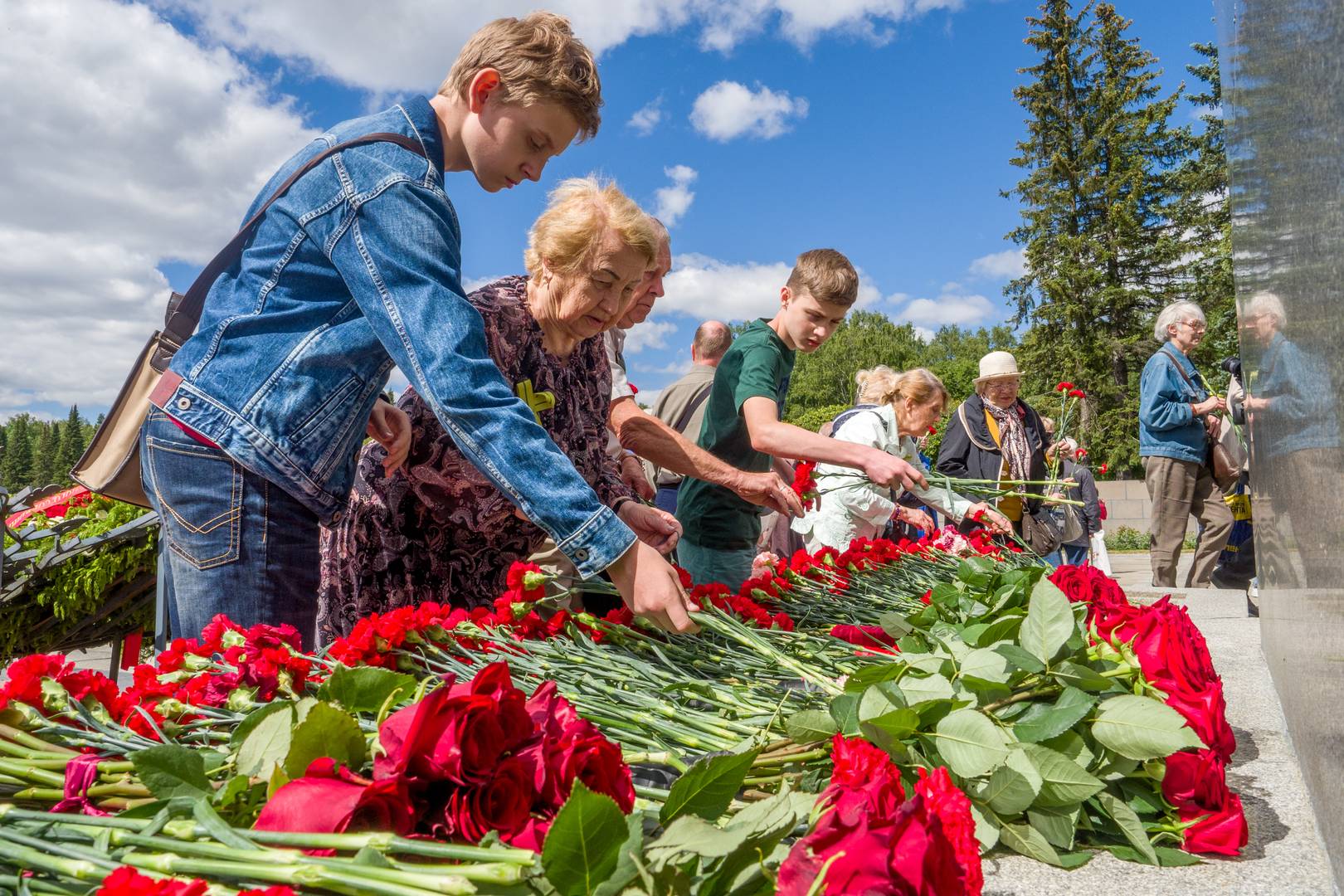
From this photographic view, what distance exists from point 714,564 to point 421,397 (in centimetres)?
160

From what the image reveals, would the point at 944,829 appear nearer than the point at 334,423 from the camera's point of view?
Yes

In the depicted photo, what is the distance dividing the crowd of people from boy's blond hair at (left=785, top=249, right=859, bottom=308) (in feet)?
2.03

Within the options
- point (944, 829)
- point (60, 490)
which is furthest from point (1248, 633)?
point (60, 490)

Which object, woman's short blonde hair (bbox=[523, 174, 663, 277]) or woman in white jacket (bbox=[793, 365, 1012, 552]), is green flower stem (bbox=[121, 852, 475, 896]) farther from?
woman in white jacket (bbox=[793, 365, 1012, 552])

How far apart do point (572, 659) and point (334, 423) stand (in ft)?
2.17

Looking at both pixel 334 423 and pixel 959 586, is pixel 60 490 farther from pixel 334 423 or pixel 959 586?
pixel 959 586

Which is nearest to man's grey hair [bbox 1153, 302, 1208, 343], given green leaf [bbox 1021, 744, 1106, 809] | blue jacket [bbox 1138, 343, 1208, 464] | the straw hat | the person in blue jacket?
blue jacket [bbox 1138, 343, 1208, 464]

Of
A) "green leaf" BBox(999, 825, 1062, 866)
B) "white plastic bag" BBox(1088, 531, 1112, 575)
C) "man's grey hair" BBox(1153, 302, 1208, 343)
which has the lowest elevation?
"white plastic bag" BBox(1088, 531, 1112, 575)

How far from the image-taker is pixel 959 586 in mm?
1951

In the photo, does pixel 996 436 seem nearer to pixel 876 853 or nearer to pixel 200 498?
pixel 200 498

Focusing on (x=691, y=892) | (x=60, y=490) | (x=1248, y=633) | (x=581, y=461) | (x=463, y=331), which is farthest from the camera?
(x=60, y=490)

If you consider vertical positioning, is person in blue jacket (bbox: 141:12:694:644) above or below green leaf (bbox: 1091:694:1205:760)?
above

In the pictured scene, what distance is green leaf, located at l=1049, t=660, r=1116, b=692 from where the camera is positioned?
119cm

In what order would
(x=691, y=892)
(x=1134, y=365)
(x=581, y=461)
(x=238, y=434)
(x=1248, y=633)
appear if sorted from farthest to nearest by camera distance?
(x=1134, y=365) < (x=1248, y=633) < (x=581, y=461) < (x=238, y=434) < (x=691, y=892)
